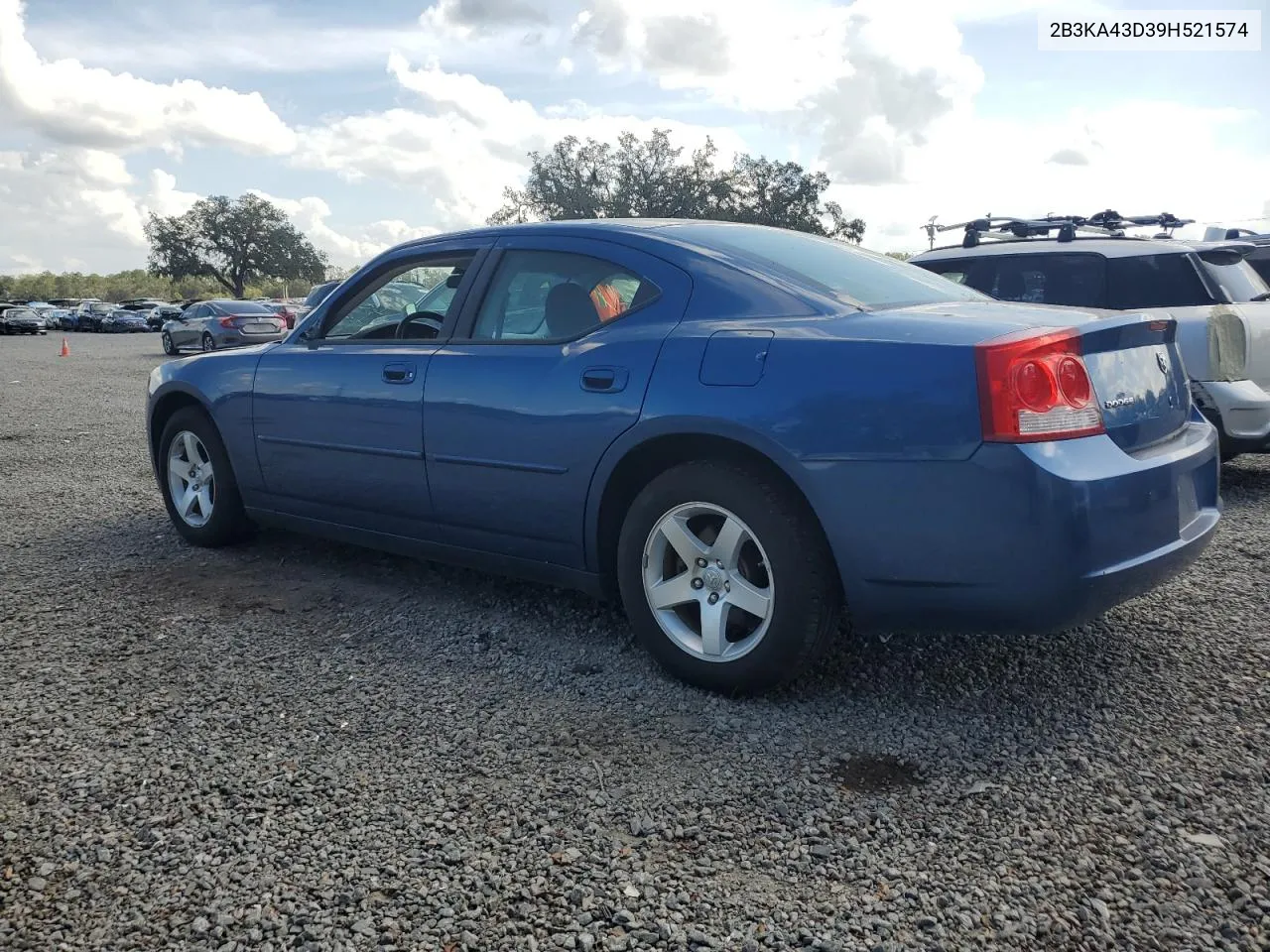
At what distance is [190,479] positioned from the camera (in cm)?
534

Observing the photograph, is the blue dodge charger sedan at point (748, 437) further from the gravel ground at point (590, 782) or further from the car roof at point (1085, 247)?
the car roof at point (1085, 247)

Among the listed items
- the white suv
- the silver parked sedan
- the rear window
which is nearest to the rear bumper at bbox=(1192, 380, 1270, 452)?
the white suv

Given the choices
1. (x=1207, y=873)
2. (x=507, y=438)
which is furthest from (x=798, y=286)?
(x=1207, y=873)

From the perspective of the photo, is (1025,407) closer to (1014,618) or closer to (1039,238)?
(1014,618)

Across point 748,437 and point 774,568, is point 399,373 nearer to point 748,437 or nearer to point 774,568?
point 748,437

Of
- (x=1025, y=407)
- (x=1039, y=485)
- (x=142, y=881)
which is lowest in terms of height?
(x=142, y=881)

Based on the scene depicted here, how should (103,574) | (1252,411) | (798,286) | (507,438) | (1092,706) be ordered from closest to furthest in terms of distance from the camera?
(1092,706), (798,286), (507,438), (103,574), (1252,411)

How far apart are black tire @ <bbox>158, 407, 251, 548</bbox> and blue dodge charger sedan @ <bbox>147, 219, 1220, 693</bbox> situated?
2.29ft

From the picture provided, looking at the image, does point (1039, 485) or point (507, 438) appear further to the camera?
point (507, 438)

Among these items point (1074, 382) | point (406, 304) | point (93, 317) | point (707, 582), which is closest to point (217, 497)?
point (406, 304)

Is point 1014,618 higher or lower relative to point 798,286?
lower

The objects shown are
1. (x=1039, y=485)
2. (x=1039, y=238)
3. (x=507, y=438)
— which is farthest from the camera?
(x=1039, y=238)

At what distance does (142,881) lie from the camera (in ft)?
7.63

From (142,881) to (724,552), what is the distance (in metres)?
1.75
